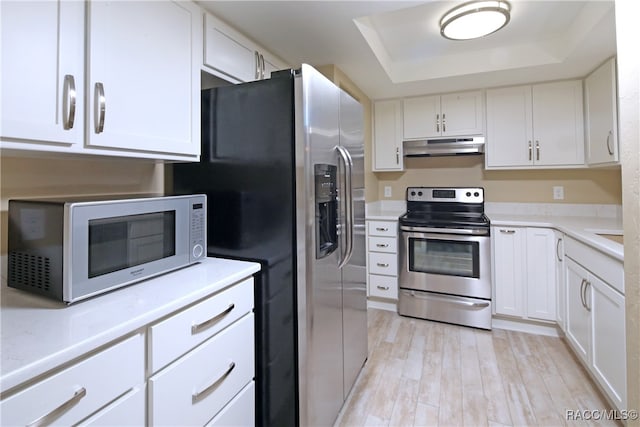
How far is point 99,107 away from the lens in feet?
3.51

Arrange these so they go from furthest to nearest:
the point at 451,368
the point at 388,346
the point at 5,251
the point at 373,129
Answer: the point at 373,129
the point at 388,346
the point at 451,368
the point at 5,251

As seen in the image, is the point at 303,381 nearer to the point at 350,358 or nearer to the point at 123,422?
the point at 350,358

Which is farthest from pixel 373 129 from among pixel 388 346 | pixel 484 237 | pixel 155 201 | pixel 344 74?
pixel 155 201

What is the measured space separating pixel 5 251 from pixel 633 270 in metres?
1.94

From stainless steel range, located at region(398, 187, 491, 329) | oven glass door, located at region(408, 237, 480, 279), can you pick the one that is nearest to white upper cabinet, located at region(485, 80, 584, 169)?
stainless steel range, located at region(398, 187, 491, 329)

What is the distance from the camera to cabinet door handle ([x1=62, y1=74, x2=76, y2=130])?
98 cm

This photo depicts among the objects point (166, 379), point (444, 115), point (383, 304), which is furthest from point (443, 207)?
point (166, 379)

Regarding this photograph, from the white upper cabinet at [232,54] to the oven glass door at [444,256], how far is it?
1.91 m

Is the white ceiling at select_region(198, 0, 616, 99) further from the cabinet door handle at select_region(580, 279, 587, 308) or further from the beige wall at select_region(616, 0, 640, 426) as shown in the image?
→ the cabinet door handle at select_region(580, 279, 587, 308)

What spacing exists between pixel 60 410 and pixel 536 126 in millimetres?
3605

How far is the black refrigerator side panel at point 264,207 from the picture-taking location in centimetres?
136

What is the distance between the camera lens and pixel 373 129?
3.56m

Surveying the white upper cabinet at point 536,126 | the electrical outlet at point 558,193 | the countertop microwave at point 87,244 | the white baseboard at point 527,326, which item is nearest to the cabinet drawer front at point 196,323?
the countertop microwave at point 87,244

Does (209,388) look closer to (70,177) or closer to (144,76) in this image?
(70,177)
